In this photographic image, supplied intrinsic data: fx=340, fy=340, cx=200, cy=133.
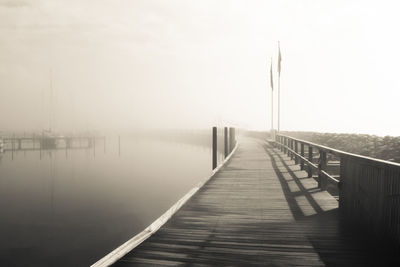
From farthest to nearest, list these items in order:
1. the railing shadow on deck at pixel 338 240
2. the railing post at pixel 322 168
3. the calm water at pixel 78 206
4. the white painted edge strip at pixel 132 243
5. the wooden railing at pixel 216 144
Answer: the wooden railing at pixel 216 144 < the calm water at pixel 78 206 < the railing post at pixel 322 168 < the railing shadow on deck at pixel 338 240 < the white painted edge strip at pixel 132 243

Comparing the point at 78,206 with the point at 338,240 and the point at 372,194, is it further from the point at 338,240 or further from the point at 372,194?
the point at 372,194

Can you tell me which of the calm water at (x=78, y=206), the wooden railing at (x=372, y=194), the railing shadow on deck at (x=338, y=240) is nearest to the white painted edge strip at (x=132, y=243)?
the railing shadow on deck at (x=338, y=240)

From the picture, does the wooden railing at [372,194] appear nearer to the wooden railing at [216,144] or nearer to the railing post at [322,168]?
the railing post at [322,168]

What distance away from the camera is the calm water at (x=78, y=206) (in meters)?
18.0

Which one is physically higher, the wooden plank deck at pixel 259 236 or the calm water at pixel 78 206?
the wooden plank deck at pixel 259 236

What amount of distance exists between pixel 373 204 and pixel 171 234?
9.81 feet

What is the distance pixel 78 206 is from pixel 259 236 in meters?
26.4

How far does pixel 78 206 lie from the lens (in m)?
28.6

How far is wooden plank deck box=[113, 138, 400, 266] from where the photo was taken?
4.18 meters

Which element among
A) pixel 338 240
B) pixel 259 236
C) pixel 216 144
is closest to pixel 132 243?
pixel 259 236

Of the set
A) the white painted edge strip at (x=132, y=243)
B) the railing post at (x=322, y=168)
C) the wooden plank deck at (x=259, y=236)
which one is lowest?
the wooden plank deck at (x=259, y=236)

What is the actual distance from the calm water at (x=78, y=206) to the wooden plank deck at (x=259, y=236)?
1239cm

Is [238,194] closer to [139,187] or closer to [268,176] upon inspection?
[268,176]

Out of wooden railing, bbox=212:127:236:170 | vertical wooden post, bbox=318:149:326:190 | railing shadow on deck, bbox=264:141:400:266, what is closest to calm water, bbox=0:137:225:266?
wooden railing, bbox=212:127:236:170
